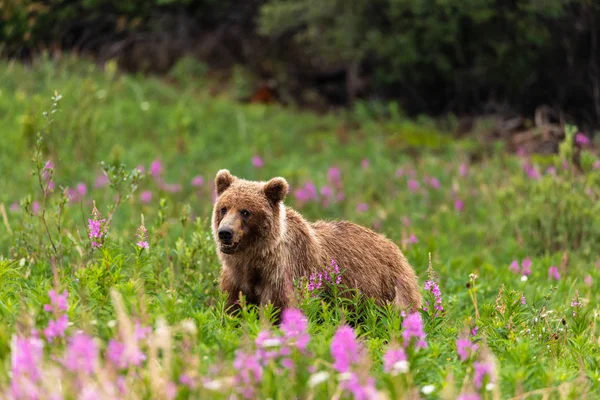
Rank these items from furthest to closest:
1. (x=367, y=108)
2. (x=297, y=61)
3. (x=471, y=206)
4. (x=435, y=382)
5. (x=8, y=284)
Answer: (x=297, y=61), (x=367, y=108), (x=471, y=206), (x=8, y=284), (x=435, y=382)

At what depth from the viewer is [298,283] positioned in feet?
16.4

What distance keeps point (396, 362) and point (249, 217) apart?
2.35 m

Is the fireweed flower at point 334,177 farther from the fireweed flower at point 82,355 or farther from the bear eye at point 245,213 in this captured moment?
the fireweed flower at point 82,355

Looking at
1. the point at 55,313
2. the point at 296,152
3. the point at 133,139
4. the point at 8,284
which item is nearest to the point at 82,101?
the point at 133,139

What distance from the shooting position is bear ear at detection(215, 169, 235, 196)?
571 cm

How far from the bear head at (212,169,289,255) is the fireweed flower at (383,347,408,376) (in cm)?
209

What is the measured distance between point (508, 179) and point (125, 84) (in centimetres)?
859

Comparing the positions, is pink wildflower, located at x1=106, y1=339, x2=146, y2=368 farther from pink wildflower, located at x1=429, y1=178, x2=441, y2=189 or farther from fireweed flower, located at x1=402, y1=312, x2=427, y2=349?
pink wildflower, located at x1=429, y1=178, x2=441, y2=189

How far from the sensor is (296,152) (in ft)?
47.8

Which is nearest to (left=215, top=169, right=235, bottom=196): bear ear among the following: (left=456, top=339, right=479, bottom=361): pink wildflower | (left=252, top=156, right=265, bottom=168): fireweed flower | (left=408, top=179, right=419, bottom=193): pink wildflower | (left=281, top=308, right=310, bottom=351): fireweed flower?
(left=281, top=308, right=310, bottom=351): fireweed flower

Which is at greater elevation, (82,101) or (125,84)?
(82,101)

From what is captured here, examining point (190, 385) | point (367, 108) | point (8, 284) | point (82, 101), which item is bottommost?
point (367, 108)

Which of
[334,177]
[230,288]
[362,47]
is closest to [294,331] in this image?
[230,288]

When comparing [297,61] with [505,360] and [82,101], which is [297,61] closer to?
[82,101]
